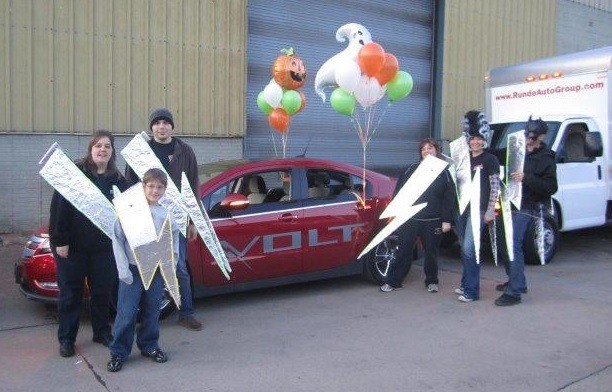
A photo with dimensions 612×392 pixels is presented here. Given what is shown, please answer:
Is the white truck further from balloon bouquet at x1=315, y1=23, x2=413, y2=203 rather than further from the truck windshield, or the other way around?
balloon bouquet at x1=315, y1=23, x2=413, y2=203

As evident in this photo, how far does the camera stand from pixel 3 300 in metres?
6.37

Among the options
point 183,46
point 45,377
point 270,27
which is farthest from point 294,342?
point 270,27

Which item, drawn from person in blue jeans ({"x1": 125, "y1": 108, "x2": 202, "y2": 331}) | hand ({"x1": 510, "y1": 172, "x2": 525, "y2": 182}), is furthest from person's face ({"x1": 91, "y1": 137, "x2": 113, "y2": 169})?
hand ({"x1": 510, "y1": 172, "x2": 525, "y2": 182})

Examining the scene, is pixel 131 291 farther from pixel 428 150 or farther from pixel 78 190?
pixel 428 150

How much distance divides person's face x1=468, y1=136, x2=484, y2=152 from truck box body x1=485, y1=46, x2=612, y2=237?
283cm

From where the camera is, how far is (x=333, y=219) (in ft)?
21.8

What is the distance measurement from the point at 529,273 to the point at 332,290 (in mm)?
2709

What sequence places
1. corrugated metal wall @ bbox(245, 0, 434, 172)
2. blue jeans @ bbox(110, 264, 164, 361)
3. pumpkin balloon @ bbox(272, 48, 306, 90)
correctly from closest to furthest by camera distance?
1. blue jeans @ bbox(110, 264, 164, 361)
2. pumpkin balloon @ bbox(272, 48, 306, 90)
3. corrugated metal wall @ bbox(245, 0, 434, 172)

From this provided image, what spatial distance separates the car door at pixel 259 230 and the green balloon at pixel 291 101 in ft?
6.35

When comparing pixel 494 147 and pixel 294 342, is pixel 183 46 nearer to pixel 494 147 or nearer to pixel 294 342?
pixel 494 147

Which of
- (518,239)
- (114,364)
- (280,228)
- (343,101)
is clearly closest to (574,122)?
(518,239)

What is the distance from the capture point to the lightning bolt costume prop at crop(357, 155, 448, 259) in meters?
6.50

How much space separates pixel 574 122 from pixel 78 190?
7175 millimetres

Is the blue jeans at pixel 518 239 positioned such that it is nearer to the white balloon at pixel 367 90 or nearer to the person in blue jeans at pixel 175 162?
the white balloon at pixel 367 90
